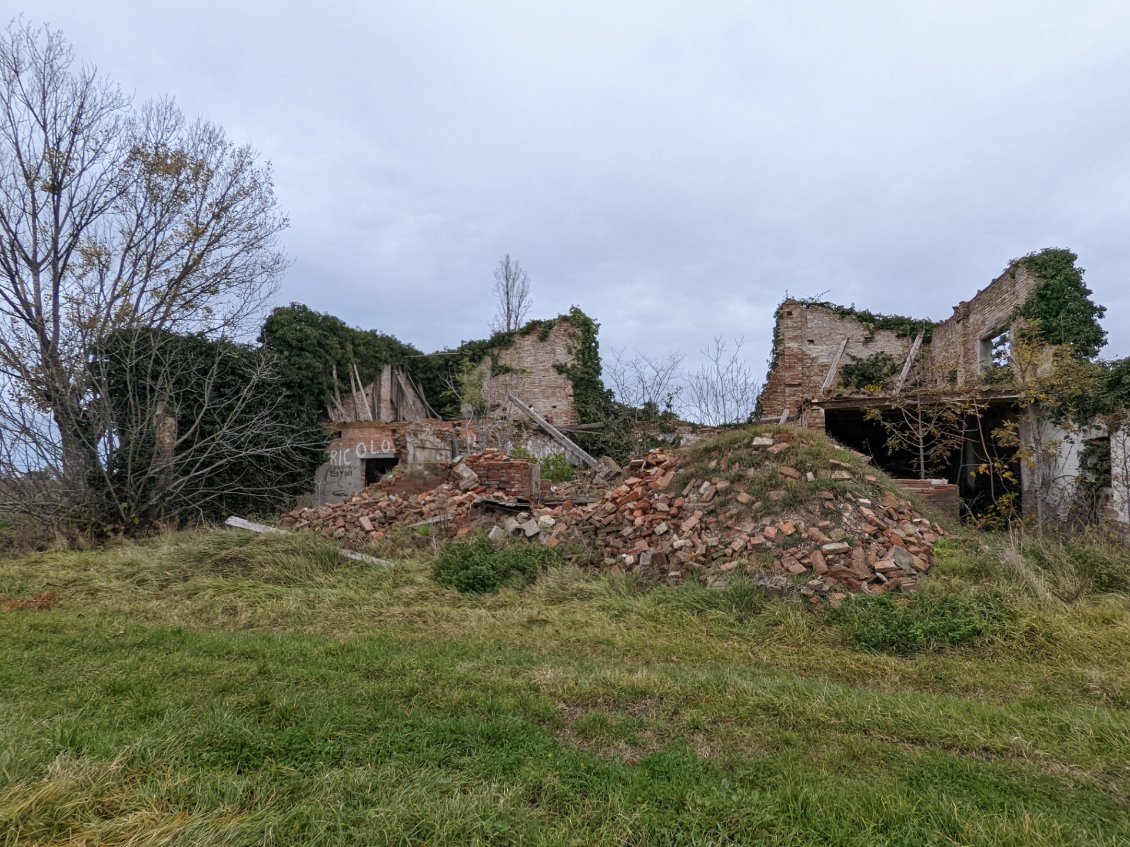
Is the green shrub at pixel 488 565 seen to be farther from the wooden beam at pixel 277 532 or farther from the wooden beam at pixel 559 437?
the wooden beam at pixel 559 437

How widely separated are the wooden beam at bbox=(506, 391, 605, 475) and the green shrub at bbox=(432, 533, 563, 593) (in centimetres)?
787

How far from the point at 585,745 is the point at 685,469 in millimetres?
6134

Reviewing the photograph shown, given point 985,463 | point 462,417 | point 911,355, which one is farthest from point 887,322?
point 462,417

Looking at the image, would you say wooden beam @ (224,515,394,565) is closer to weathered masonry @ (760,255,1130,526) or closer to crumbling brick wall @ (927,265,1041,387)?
weathered masonry @ (760,255,1130,526)

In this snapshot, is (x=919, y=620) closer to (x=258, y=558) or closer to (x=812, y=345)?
(x=258, y=558)

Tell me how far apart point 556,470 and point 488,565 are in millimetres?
7825

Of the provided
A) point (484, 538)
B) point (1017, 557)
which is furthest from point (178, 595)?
point (1017, 557)

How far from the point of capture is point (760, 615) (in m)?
6.02

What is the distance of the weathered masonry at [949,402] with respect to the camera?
962 centimetres

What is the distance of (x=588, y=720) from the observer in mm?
3576

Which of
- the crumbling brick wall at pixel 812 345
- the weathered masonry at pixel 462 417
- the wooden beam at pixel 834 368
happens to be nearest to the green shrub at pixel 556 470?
the weathered masonry at pixel 462 417

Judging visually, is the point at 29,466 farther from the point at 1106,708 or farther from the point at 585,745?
the point at 1106,708

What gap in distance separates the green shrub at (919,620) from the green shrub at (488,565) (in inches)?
141

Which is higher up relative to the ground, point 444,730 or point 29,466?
point 29,466
